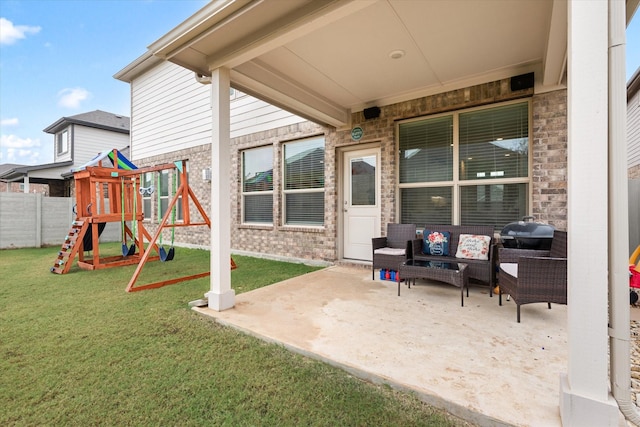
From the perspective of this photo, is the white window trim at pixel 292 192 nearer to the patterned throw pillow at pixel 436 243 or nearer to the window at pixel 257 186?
the window at pixel 257 186

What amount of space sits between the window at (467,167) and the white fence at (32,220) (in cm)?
1027

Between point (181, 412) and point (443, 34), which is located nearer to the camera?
point (181, 412)

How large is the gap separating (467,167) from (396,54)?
6.62 feet

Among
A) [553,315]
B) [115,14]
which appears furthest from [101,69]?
[553,315]

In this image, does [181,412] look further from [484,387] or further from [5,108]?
[5,108]

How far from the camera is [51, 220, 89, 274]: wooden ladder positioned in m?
5.17

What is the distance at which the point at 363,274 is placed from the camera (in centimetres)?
492

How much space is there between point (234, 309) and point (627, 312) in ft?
10.2

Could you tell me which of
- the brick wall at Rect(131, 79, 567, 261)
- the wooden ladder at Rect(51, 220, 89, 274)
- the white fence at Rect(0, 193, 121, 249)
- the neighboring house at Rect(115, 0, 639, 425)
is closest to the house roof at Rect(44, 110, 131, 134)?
the white fence at Rect(0, 193, 121, 249)

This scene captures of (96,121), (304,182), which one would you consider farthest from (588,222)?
(96,121)

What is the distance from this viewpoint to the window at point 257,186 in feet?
22.1

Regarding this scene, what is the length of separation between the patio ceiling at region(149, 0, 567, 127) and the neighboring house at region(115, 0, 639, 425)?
2 cm

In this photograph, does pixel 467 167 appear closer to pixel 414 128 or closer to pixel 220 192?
pixel 414 128

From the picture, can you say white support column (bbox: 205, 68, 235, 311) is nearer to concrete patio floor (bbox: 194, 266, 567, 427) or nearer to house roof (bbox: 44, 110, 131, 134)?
concrete patio floor (bbox: 194, 266, 567, 427)
